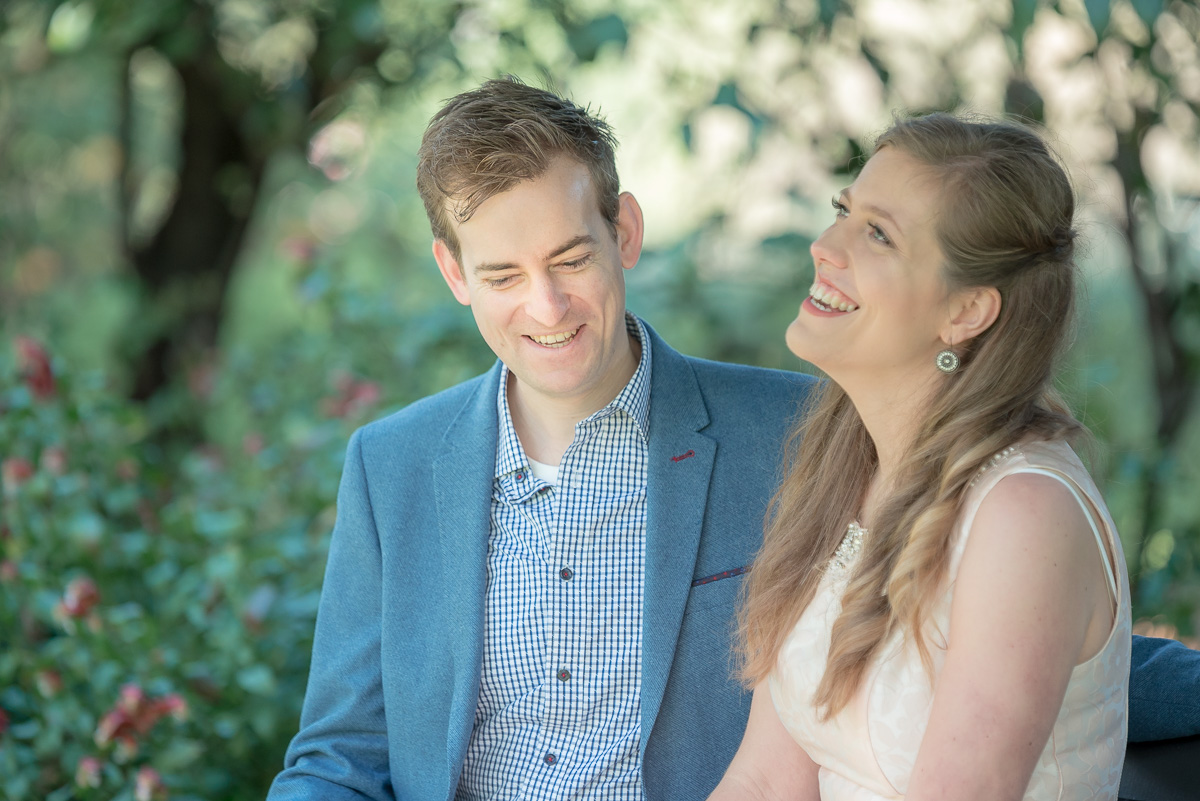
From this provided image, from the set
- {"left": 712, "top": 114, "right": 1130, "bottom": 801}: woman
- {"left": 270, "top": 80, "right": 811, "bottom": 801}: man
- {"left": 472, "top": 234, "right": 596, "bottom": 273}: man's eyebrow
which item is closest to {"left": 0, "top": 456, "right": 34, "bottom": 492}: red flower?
{"left": 270, "top": 80, "right": 811, "bottom": 801}: man

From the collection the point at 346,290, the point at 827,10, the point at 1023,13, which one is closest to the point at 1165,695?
the point at 1023,13

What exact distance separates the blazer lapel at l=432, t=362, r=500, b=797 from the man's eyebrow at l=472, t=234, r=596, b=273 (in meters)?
0.29

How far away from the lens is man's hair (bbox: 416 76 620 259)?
197 centimetres

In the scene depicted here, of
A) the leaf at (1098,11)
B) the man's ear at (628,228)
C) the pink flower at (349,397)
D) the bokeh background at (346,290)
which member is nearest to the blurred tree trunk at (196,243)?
the bokeh background at (346,290)

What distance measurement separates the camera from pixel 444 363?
3553 mm

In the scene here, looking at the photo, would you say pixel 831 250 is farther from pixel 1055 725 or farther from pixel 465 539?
pixel 465 539

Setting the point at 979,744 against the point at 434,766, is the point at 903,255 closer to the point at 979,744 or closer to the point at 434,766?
the point at 979,744

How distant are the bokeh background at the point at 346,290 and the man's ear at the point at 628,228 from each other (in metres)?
0.48

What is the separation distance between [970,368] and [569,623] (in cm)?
82

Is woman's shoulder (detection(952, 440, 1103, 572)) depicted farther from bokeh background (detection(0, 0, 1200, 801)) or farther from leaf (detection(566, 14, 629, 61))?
leaf (detection(566, 14, 629, 61))

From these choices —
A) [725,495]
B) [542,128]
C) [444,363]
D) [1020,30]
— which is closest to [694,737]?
[725,495]

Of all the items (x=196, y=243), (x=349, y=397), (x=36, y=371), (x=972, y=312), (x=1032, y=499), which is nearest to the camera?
(x=1032, y=499)

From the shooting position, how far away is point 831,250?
169 cm

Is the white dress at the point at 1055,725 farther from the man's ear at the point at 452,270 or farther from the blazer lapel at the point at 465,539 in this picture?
the man's ear at the point at 452,270
